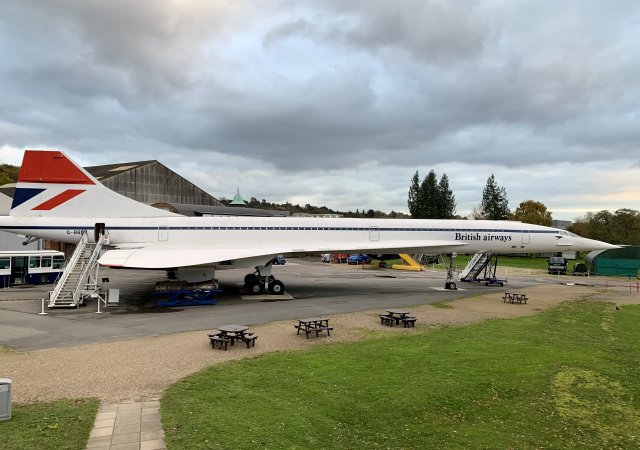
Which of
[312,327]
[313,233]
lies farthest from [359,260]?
[312,327]

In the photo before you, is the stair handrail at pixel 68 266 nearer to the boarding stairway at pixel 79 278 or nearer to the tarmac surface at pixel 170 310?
the boarding stairway at pixel 79 278

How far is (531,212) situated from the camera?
259ft

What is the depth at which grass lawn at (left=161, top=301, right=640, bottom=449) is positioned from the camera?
245 inches

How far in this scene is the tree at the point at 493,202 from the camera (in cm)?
8025

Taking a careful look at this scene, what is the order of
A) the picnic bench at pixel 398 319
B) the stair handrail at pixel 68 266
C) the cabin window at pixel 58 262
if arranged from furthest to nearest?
the cabin window at pixel 58 262, the stair handrail at pixel 68 266, the picnic bench at pixel 398 319

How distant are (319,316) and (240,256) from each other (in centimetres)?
570

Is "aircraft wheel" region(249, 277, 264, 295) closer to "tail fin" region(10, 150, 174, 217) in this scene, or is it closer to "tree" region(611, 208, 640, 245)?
"tail fin" region(10, 150, 174, 217)

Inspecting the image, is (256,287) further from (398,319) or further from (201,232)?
(398,319)

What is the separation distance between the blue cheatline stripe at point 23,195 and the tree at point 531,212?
75.1 metres

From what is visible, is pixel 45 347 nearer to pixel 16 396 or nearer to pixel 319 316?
pixel 16 396

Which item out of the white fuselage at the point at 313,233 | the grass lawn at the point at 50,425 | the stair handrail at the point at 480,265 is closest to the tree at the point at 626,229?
the white fuselage at the point at 313,233

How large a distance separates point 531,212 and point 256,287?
232 feet

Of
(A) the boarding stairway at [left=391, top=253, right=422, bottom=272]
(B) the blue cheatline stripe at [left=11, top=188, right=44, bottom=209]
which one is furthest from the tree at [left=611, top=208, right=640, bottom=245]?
(B) the blue cheatline stripe at [left=11, top=188, right=44, bottom=209]

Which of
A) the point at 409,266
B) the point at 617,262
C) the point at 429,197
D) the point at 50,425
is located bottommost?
the point at 50,425
